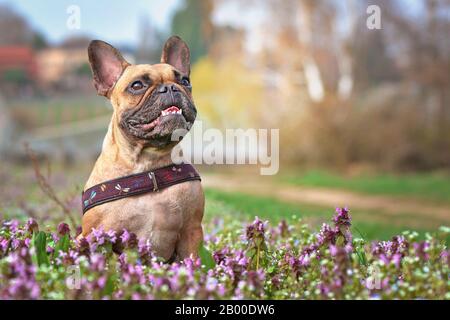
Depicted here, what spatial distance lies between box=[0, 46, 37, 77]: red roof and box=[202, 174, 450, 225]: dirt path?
1181 centimetres

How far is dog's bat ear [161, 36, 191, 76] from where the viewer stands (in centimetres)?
401

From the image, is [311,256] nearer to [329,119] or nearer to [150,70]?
A: [150,70]

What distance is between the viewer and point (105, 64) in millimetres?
3859

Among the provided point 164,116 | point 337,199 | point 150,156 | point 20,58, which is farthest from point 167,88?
point 20,58

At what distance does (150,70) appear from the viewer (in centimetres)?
367

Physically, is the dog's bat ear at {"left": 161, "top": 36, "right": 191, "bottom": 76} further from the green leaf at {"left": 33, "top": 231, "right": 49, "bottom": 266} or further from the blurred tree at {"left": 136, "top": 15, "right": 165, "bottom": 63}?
the blurred tree at {"left": 136, "top": 15, "right": 165, "bottom": 63}

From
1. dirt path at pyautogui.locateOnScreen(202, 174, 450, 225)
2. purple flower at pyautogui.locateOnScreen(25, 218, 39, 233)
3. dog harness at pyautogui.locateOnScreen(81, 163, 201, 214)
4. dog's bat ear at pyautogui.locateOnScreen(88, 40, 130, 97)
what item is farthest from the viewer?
dirt path at pyautogui.locateOnScreen(202, 174, 450, 225)

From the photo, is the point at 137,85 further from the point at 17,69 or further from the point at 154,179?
the point at 17,69

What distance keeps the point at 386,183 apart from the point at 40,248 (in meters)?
13.0

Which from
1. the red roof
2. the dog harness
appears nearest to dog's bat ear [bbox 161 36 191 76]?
the dog harness

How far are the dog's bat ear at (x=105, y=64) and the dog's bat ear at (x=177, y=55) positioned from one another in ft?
0.99
